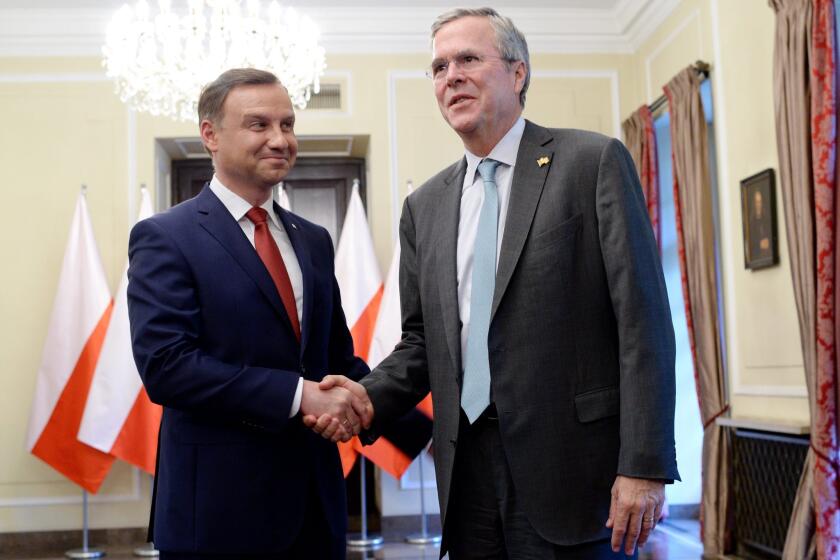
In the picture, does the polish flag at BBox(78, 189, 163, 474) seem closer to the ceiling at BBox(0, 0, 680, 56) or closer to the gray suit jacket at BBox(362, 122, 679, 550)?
the ceiling at BBox(0, 0, 680, 56)

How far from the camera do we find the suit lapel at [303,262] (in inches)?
93.7

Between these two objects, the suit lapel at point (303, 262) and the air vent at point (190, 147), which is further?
the air vent at point (190, 147)

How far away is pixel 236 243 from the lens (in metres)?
2.35

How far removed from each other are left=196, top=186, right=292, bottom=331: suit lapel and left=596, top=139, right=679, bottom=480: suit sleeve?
2.59ft

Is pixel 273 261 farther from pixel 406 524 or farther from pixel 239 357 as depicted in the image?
pixel 406 524

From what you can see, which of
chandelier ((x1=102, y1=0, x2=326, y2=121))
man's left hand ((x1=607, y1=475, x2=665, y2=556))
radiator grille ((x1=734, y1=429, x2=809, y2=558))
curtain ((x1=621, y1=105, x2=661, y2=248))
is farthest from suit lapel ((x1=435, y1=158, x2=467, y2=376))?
curtain ((x1=621, y1=105, x2=661, y2=248))

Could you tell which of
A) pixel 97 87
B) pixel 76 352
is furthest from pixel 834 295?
pixel 97 87

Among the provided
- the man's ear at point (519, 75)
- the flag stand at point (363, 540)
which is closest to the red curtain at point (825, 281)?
the man's ear at point (519, 75)

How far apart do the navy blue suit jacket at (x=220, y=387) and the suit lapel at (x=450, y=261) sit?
350mm

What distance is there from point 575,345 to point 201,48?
3.72 metres

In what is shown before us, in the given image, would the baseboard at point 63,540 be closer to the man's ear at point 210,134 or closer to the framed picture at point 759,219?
the framed picture at point 759,219

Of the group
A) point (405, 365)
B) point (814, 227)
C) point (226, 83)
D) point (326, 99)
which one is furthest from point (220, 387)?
point (326, 99)

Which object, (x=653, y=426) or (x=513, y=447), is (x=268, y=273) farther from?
(x=653, y=426)

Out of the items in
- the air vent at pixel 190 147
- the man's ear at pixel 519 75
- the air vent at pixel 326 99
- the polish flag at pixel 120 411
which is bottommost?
the polish flag at pixel 120 411
